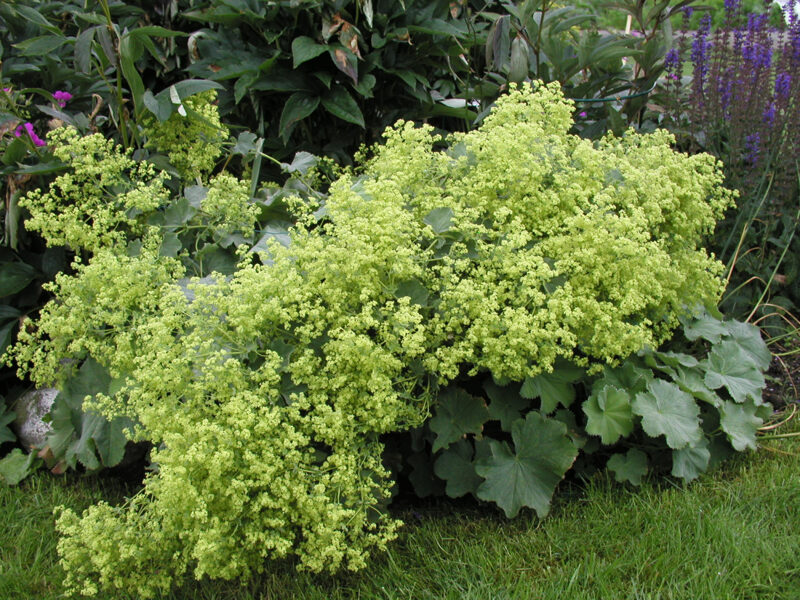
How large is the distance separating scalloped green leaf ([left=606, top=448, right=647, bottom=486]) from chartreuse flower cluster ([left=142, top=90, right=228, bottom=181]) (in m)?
1.92

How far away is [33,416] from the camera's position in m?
2.87

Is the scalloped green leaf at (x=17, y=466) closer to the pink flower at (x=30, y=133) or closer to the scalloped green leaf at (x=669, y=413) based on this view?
the pink flower at (x=30, y=133)

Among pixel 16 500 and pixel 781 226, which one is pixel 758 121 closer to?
pixel 781 226

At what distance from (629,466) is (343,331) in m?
1.07

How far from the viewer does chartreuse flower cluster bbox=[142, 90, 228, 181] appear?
2746 mm

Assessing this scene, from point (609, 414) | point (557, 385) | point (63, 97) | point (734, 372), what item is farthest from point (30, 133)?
point (734, 372)

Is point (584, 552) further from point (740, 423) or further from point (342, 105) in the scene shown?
point (342, 105)

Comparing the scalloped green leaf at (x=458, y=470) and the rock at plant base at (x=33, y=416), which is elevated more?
the scalloped green leaf at (x=458, y=470)

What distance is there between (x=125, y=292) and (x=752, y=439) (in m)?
2.13

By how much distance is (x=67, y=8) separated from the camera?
3178mm

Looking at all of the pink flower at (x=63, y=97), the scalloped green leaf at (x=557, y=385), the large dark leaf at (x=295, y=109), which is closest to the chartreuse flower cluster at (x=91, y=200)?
the pink flower at (x=63, y=97)

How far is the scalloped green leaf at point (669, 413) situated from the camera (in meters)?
2.15

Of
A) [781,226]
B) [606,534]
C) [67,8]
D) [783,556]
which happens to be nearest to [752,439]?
[783,556]

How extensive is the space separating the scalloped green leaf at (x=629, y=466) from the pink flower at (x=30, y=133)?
2.49 metres
